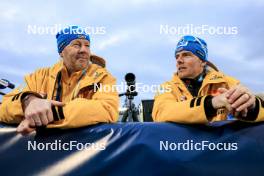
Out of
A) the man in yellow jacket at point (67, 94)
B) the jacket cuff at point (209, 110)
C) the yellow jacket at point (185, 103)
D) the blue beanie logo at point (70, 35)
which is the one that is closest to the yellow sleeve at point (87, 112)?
the man in yellow jacket at point (67, 94)

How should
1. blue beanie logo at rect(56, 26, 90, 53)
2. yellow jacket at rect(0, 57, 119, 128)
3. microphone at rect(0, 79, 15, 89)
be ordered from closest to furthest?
yellow jacket at rect(0, 57, 119, 128)
blue beanie logo at rect(56, 26, 90, 53)
microphone at rect(0, 79, 15, 89)

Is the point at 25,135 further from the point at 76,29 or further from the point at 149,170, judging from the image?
the point at 76,29

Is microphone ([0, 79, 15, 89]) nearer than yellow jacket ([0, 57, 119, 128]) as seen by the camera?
No

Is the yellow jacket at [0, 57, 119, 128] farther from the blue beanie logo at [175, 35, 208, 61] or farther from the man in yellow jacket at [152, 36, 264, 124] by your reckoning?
the blue beanie logo at [175, 35, 208, 61]

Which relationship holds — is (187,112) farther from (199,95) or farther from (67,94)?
(67,94)

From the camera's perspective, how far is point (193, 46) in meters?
3.58

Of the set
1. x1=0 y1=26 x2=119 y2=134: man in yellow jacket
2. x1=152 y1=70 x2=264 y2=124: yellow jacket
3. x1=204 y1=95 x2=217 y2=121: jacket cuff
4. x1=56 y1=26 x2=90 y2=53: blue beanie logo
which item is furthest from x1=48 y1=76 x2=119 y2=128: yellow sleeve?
x1=56 y1=26 x2=90 y2=53: blue beanie logo

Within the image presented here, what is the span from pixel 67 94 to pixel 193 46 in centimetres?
130

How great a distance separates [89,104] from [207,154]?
0.73 meters

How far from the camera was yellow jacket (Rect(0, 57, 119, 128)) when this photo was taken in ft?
6.73

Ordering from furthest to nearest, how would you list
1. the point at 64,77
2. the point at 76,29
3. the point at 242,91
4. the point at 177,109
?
the point at 76,29 < the point at 64,77 < the point at 177,109 < the point at 242,91

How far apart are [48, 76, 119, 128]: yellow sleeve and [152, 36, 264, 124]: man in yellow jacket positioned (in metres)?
0.35

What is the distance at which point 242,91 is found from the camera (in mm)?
2078

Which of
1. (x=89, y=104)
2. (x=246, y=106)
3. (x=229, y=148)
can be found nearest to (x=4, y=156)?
(x=89, y=104)
